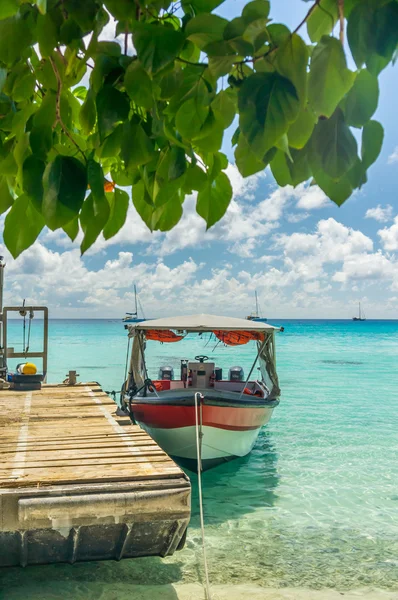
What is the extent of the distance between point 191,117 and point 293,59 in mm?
228

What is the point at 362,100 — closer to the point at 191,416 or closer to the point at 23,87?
the point at 23,87

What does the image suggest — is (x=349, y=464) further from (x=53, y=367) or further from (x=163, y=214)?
(x=53, y=367)

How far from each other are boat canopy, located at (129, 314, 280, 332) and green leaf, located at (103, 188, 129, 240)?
9169 mm

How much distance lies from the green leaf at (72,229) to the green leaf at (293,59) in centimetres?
48

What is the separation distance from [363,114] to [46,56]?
0.60 m

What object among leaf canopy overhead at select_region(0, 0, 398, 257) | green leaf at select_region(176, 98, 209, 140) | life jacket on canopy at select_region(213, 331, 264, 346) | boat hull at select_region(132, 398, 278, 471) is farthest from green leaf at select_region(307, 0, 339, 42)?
life jacket on canopy at select_region(213, 331, 264, 346)

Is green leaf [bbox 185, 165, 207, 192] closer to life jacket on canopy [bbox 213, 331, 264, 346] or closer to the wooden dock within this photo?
the wooden dock

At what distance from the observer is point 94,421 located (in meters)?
7.15

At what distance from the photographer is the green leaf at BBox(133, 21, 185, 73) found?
0.82 m

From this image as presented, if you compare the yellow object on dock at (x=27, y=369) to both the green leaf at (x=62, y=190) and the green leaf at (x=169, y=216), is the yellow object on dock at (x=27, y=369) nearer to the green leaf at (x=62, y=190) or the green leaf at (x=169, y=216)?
the green leaf at (x=169, y=216)

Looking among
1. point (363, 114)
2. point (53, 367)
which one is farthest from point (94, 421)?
point (53, 367)

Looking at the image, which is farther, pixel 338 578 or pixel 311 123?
pixel 338 578

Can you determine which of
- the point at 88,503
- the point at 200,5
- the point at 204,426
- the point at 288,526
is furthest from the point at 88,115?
the point at 204,426

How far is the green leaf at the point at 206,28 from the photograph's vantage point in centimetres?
83
